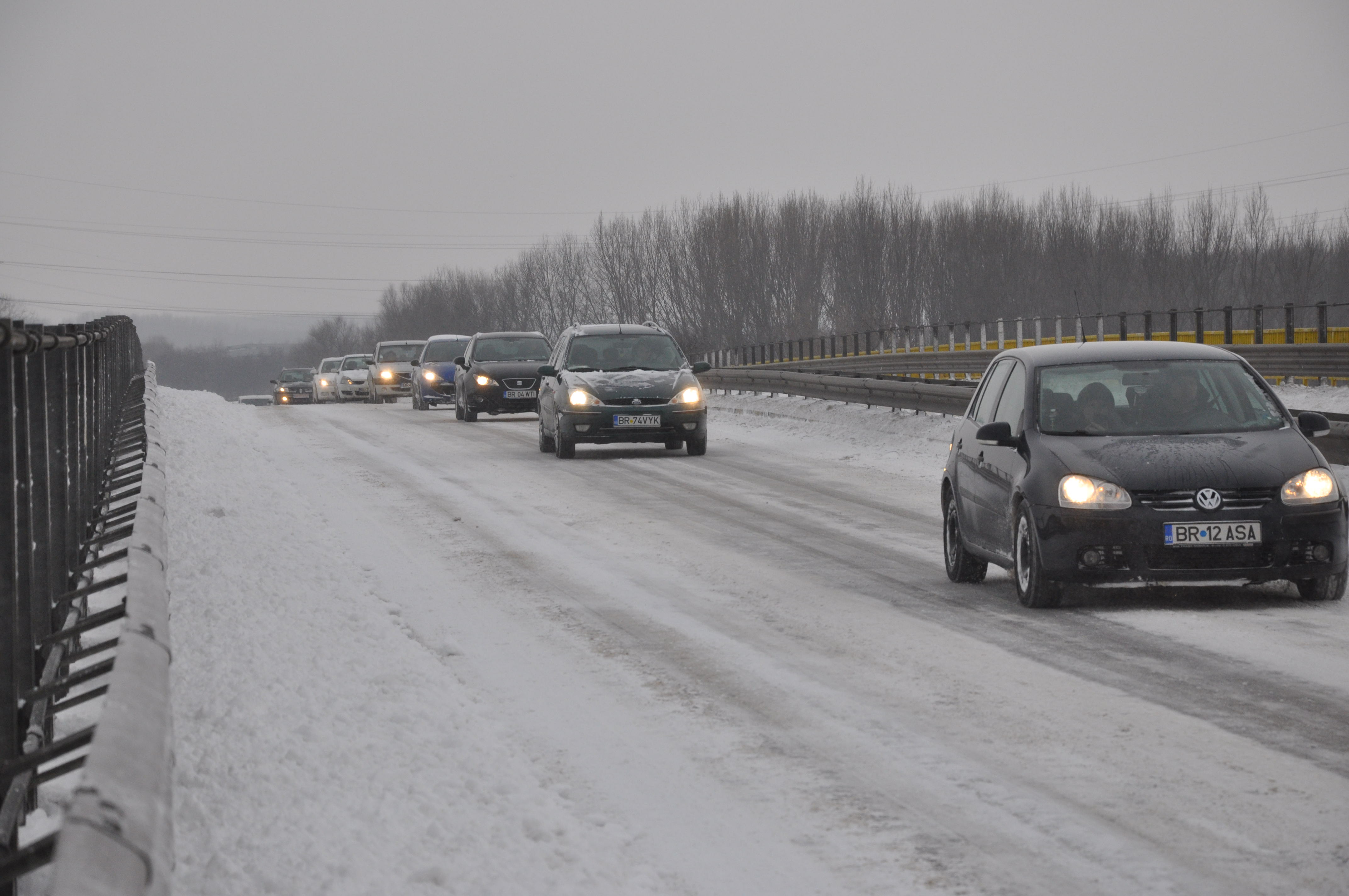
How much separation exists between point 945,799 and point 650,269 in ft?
350

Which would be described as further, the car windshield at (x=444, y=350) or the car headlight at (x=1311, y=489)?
the car windshield at (x=444, y=350)

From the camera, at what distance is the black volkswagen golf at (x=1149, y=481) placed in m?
8.45

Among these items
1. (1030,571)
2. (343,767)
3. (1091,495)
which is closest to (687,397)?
(1030,571)

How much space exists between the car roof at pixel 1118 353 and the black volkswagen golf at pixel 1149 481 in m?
0.01

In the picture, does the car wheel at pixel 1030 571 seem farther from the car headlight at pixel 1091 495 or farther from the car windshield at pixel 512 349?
the car windshield at pixel 512 349

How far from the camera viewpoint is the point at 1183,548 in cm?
843

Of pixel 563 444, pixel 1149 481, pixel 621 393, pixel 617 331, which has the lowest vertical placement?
pixel 563 444

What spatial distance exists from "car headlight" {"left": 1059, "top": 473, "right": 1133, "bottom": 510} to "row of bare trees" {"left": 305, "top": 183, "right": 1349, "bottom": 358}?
78651 mm

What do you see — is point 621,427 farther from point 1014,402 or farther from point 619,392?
point 1014,402

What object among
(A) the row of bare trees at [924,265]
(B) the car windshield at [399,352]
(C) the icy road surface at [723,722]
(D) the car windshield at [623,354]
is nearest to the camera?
(C) the icy road surface at [723,722]

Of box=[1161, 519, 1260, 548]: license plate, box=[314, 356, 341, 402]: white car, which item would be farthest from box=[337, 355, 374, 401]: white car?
box=[1161, 519, 1260, 548]: license plate

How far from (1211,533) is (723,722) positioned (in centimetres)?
349

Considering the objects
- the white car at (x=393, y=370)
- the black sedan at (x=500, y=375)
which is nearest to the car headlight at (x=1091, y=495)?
the black sedan at (x=500, y=375)

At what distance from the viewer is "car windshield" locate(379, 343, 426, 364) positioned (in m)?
42.0
